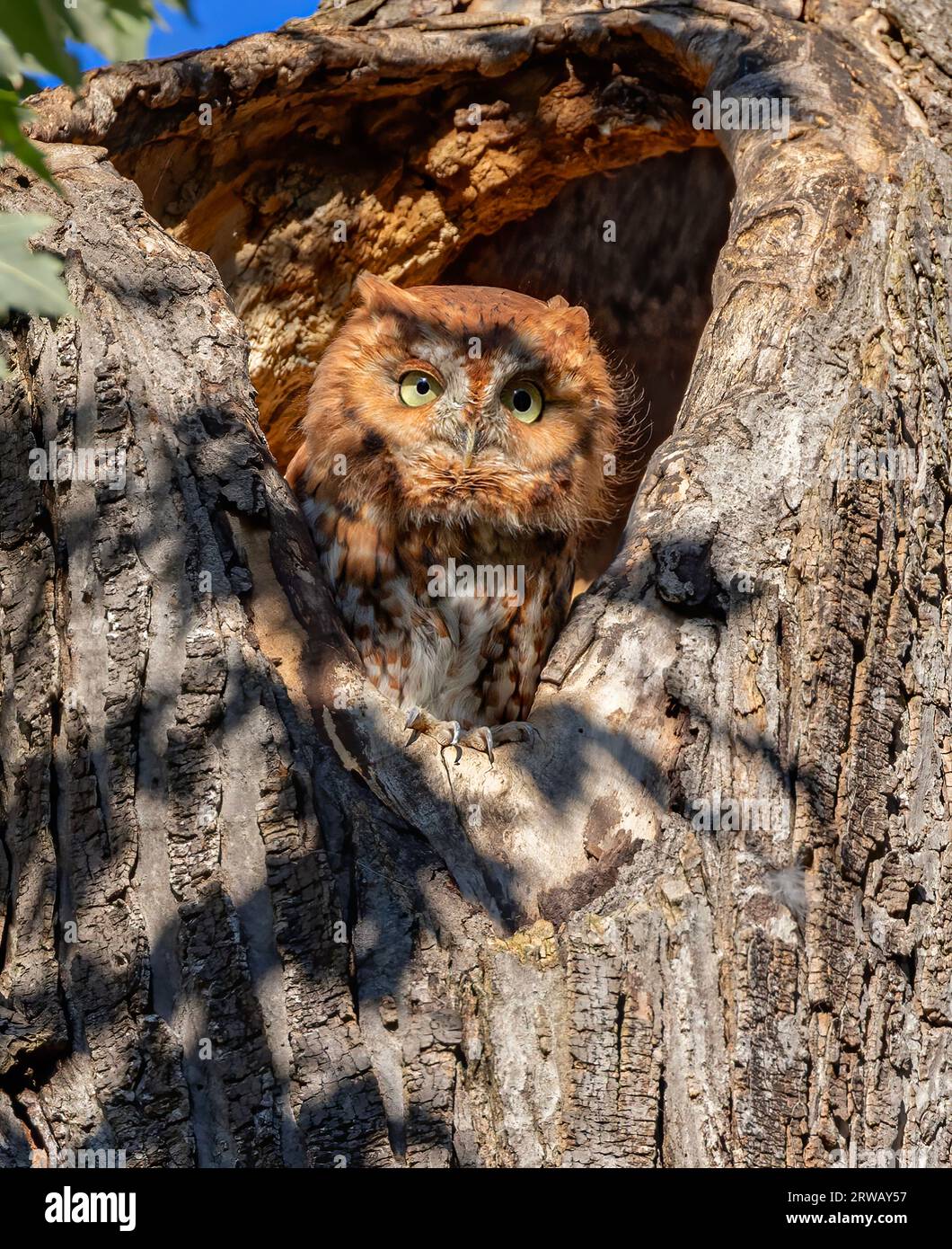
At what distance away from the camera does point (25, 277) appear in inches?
47.8

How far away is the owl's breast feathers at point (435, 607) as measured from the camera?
364 centimetres

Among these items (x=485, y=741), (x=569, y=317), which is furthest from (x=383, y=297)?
(x=485, y=741)

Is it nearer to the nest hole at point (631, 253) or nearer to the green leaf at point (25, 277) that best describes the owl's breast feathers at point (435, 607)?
the nest hole at point (631, 253)

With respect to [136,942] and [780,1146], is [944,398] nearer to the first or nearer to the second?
[780,1146]

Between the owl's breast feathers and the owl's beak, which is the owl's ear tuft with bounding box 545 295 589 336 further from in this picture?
the owl's breast feathers

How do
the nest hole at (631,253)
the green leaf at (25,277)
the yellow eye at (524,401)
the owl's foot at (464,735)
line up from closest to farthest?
the green leaf at (25,277), the owl's foot at (464,735), the yellow eye at (524,401), the nest hole at (631,253)

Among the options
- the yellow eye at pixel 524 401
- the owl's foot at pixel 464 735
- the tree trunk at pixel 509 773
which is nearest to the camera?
the tree trunk at pixel 509 773

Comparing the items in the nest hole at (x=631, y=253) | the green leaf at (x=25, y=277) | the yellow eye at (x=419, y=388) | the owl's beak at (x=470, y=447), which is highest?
the nest hole at (x=631, y=253)

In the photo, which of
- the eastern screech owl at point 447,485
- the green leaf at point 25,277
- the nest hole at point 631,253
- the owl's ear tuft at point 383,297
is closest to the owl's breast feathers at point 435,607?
the eastern screech owl at point 447,485

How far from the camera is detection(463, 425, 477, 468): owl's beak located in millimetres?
3578

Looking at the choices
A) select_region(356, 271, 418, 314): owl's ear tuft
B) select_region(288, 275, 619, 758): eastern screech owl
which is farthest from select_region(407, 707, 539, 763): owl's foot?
select_region(356, 271, 418, 314): owl's ear tuft

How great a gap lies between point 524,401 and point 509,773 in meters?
1.52

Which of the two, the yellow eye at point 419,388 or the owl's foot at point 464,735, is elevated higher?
the yellow eye at point 419,388

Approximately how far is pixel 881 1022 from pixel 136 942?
1364 mm
